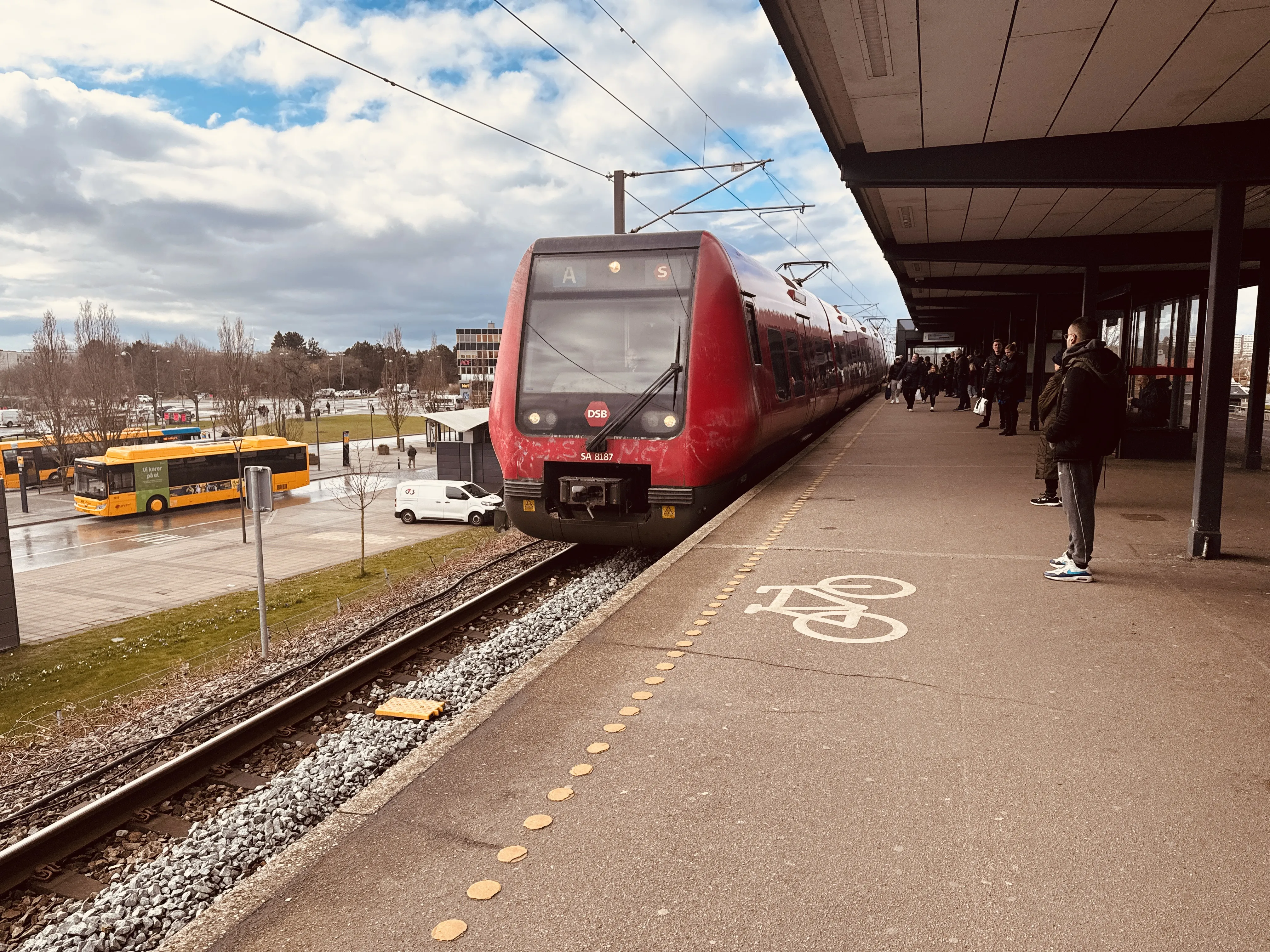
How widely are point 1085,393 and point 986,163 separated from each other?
2.88m

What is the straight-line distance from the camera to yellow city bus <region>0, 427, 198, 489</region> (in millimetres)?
42719

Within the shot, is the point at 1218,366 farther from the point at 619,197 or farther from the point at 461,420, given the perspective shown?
the point at 461,420

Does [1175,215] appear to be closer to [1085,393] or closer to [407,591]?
[1085,393]

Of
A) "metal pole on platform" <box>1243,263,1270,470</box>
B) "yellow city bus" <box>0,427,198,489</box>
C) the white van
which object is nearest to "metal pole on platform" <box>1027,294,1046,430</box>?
"metal pole on platform" <box>1243,263,1270,470</box>

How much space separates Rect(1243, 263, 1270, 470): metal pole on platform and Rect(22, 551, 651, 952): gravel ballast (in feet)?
33.7

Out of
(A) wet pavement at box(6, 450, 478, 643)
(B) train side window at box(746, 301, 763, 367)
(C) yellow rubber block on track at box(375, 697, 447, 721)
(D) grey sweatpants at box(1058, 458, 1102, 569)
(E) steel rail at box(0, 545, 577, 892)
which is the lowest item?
(A) wet pavement at box(6, 450, 478, 643)

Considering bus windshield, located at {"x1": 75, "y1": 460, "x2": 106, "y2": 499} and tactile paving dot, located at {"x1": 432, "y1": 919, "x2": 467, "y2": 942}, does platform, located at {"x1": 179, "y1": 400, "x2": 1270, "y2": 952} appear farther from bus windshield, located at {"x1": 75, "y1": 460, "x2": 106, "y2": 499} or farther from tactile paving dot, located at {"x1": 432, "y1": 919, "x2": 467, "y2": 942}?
bus windshield, located at {"x1": 75, "y1": 460, "x2": 106, "y2": 499}

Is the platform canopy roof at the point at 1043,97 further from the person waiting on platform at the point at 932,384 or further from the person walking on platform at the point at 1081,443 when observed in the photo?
the person waiting on platform at the point at 932,384

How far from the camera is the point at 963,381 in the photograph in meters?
27.4

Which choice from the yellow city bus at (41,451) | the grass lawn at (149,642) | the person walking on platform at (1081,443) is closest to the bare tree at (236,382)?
the yellow city bus at (41,451)

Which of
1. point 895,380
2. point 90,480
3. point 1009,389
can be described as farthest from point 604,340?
point 90,480

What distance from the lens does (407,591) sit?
12977mm

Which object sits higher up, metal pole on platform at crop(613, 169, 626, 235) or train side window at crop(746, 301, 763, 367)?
metal pole on platform at crop(613, 169, 626, 235)

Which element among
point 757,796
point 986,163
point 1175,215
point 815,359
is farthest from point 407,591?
point 1175,215
